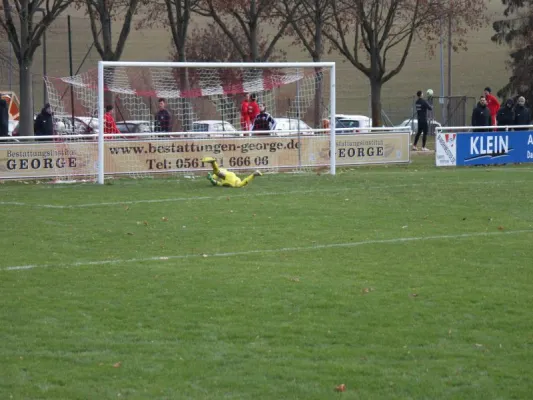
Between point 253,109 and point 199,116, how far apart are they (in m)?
1.47

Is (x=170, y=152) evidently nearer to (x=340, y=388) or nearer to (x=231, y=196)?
(x=231, y=196)

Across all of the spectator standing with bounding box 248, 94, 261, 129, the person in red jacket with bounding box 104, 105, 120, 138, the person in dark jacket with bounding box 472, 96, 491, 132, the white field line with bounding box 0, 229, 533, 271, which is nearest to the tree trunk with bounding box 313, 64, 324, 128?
the spectator standing with bounding box 248, 94, 261, 129

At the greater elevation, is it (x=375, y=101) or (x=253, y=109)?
(x=375, y=101)

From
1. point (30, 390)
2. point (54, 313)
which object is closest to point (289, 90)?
point (54, 313)

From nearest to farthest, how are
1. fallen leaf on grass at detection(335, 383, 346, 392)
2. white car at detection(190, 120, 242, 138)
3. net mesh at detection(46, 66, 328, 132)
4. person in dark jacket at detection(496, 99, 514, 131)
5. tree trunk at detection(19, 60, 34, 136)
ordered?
fallen leaf on grass at detection(335, 383, 346, 392) < net mesh at detection(46, 66, 328, 132) < white car at detection(190, 120, 242, 138) < person in dark jacket at detection(496, 99, 514, 131) < tree trunk at detection(19, 60, 34, 136)

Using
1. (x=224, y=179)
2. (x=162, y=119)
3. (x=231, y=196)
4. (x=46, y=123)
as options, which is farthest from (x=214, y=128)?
(x=231, y=196)

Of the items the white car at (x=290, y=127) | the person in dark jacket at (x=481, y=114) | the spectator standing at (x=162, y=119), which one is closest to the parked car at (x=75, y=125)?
the spectator standing at (x=162, y=119)

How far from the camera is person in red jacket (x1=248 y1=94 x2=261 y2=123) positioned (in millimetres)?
24156

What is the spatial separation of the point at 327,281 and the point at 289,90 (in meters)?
14.8

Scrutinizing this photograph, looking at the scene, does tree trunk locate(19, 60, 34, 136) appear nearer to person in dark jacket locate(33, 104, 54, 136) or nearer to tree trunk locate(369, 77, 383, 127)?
person in dark jacket locate(33, 104, 54, 136)

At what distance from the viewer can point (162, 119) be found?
23328 mm

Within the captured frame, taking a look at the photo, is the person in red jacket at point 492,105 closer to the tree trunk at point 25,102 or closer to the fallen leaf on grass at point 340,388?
the tree trunk at point 25,102

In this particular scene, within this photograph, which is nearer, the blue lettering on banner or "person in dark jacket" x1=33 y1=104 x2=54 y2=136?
the blue lettering on banner

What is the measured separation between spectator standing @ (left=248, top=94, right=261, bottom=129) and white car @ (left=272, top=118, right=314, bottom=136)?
0.59m
